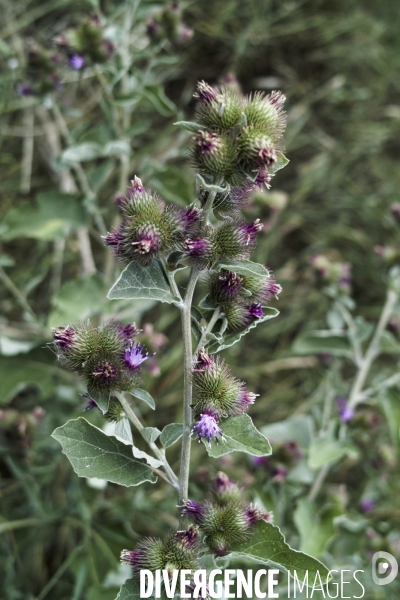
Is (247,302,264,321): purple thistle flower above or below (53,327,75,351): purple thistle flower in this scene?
above

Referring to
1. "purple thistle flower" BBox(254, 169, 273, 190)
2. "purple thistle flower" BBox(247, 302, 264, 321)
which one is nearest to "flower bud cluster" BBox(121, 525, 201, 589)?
"purple thistle flower" BBox(247, 302, 264, 321)

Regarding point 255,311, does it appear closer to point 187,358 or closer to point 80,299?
point 187,358

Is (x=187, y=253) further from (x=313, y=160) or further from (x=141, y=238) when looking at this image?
(x=313, y=160)

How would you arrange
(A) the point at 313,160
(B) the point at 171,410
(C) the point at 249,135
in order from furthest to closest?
(A) the point at 313,160 < (B) the point at 171,410 < (C) the point at 249,135

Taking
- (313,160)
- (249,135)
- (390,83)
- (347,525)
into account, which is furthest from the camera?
(390,83)

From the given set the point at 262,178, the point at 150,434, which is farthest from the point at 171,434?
the point at 262,178

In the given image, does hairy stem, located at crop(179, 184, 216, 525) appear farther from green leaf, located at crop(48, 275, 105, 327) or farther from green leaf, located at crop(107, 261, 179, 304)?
green leaf, located at crop(48, 275, 105, 327)

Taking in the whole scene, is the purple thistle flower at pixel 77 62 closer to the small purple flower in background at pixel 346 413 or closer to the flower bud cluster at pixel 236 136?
the flower bud cluster at pixel 236 136

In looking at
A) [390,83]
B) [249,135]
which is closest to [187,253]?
[249,135]
